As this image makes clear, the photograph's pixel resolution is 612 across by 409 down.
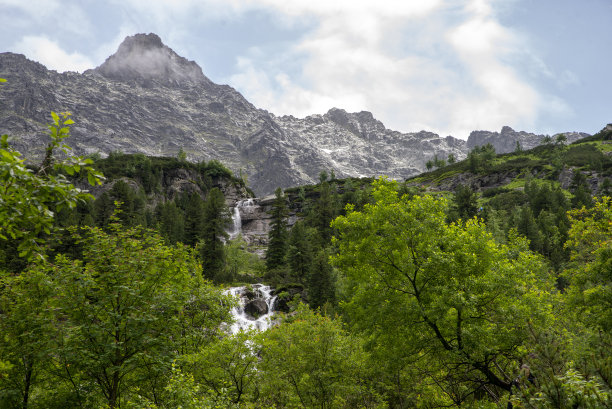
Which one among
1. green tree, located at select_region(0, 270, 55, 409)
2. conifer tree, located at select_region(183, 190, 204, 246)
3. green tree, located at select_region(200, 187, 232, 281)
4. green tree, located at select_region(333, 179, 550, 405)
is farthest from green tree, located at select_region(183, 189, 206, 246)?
green tree, located at select_region(0, 270, 55, 409)

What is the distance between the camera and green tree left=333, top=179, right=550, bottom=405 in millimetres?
12992

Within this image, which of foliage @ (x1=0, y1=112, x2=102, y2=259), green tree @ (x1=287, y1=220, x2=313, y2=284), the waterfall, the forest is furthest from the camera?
the waterfall

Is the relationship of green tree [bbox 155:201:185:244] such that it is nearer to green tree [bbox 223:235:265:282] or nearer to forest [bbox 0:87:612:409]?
green tree [bbox 223:235:265:282]

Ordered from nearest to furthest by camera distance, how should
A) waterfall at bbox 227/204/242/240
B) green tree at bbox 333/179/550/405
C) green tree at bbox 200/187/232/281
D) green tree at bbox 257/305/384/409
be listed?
green tree at bbox 333/179/550/405, green tree at bbox 257/305/384/409, green tree at bbox 200/187/232/281, waterfall at bbox 227/204/242/240

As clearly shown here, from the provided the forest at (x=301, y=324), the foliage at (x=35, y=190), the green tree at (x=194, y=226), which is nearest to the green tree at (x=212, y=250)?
the green tree at (x=194, y=226)

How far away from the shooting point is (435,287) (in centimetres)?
1360

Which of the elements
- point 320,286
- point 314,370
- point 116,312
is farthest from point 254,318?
point 116,312

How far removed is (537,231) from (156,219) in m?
77.2

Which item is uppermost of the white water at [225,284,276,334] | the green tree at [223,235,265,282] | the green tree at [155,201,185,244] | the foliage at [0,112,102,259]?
the green tree at [155,201,185,244]

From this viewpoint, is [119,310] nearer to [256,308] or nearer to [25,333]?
[25,333]

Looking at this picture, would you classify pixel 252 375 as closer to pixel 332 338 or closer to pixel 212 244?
pixel 332 338

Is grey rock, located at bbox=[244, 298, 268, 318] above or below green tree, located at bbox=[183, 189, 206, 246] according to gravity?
below

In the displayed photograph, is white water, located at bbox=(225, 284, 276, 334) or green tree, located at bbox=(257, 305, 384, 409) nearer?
green tree, located at bbox=(257, 305, 384, 409)

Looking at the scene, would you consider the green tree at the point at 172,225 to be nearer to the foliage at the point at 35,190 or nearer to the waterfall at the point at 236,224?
the waterfall at the point at 236,224
